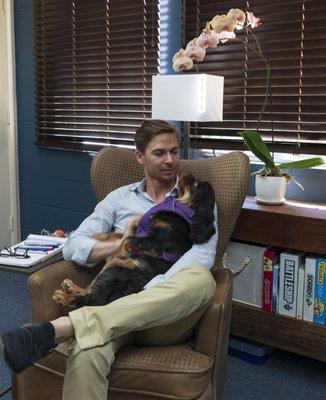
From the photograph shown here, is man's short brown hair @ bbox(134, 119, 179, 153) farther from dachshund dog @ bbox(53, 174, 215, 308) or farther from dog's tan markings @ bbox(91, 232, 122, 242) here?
dog's tan markings @ bbox(91, 232, 122, 242)

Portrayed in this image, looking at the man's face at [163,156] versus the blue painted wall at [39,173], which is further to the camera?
the blue painted wall at [39,173]

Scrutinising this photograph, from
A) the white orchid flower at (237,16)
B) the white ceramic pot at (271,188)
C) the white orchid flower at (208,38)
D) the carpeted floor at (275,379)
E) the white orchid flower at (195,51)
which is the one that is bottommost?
the carpeted floor at (275,379)

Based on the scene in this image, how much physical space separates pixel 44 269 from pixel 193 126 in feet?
4.44

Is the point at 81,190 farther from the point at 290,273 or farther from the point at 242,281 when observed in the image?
the point at 290,273

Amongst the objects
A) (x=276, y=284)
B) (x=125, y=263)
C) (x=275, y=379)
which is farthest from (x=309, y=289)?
(x=125, y=263)

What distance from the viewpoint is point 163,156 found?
1.98 metres

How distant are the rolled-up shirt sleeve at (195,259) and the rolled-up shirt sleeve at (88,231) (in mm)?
313

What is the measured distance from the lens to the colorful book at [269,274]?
7.02 ft

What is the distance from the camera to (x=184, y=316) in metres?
1.60

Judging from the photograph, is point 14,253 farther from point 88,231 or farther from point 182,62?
point 182,62

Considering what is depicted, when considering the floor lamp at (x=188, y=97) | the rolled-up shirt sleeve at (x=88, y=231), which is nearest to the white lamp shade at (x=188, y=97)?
the floor lamp at (x=188, y=97)

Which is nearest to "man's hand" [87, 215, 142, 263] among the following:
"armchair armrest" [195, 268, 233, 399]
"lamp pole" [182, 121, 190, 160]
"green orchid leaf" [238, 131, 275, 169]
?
"armchair armrest" [195, 268, 233, 399]

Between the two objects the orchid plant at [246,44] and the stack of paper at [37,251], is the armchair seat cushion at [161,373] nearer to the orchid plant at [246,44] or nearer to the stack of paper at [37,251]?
the stack of paper at [37,251]

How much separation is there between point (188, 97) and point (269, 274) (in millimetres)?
867
